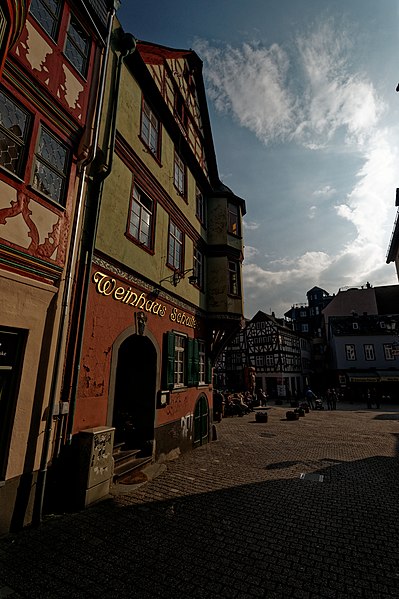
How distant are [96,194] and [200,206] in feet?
26.1

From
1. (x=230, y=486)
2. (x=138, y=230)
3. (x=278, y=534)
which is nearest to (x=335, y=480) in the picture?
(x=230, y=486)

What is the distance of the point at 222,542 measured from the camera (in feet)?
14.8

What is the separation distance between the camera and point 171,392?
370 inches

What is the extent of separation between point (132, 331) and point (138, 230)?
119 inches

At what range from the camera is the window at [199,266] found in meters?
12.8

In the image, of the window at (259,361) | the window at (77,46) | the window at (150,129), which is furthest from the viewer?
the window at (259,361)

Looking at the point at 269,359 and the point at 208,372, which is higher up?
the point at 269,359

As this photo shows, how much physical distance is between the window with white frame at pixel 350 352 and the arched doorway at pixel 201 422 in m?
34.0

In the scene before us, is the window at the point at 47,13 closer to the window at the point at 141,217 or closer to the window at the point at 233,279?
the window at the point at 141,217

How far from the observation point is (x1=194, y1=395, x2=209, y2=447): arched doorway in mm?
11289

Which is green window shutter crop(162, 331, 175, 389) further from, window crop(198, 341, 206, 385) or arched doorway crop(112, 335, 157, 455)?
window crop(198, 341, 206, 385)

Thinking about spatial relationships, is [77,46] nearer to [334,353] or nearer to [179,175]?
[179,175]

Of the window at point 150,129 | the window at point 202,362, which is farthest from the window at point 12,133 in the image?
the window at point 202,362

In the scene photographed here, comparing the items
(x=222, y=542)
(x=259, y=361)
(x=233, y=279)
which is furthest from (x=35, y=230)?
(x=259, y=361)
